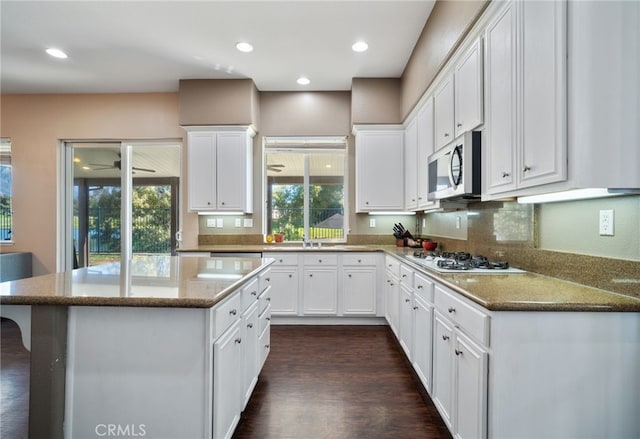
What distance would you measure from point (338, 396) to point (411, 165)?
251cm

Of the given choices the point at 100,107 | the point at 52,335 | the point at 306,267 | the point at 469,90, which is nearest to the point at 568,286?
the point at 469,90

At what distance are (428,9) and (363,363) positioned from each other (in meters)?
3.02

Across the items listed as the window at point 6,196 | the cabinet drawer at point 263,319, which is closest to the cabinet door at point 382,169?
the cabinet drawer at point 263,319

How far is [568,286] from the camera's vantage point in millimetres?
1518

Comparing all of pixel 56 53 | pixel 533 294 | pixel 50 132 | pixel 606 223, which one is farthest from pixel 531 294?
pixel 50 132

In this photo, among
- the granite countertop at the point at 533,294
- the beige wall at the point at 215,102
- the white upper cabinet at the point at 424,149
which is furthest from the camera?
the beige wall at the point at 215,102

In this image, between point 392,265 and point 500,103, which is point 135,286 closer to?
point 500,103

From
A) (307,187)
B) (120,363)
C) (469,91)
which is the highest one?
(469,91)

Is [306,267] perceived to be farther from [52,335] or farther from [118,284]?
[52,335]

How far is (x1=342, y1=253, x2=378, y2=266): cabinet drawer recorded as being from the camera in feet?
12.1

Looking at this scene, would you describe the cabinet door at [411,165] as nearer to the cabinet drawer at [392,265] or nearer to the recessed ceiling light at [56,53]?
the cabinet drawer at [392,265]

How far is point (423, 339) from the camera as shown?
7.04ft

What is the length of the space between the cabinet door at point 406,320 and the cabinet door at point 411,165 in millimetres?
1174

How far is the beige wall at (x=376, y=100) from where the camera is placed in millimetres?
3885
